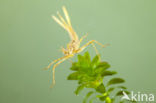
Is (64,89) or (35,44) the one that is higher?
(35,44)

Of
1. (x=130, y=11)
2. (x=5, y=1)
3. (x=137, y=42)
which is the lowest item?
(x=137, y=42)

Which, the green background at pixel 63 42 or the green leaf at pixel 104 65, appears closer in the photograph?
the green leaf at pixel 104 65

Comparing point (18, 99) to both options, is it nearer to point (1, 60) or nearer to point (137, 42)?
point (1, 60)

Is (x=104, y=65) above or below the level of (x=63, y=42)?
below

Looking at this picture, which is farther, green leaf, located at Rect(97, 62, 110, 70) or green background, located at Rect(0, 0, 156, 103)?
green background, located at Rect(0, 0, 156, 103)

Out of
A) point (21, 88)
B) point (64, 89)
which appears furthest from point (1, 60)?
point (64, 89)

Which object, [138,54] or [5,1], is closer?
[138,54]

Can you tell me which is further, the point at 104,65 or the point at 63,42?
A: the point at 63,42
